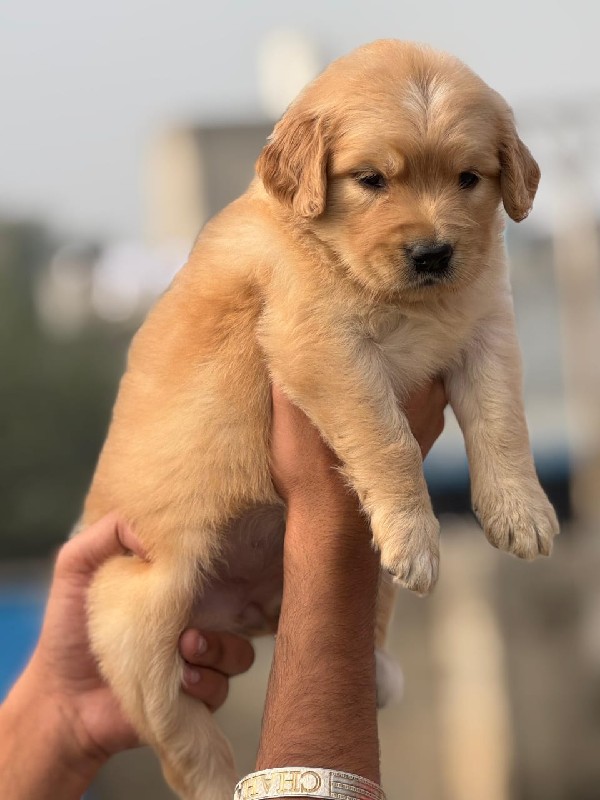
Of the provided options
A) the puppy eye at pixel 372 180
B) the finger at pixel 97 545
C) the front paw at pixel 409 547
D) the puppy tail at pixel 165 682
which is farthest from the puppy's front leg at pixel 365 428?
the finger at pixel 97 545

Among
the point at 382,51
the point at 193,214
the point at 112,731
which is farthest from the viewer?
the point at 193,214

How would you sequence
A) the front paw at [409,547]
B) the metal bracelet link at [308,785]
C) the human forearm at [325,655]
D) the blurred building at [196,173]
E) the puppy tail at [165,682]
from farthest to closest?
the blurred building at [196,173] → the puppy tail at [165,682] → the front paw at [409,547] → the human forearm at [325,655] → the metal bracelet link at [308,785]

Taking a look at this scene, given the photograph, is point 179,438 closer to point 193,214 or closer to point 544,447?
point 193,214

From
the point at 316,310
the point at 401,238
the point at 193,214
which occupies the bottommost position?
the point at 193,214

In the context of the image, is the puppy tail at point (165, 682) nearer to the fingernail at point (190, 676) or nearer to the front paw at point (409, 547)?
the fingernail at point (190, 676)

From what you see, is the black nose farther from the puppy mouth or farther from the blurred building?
the blurred building

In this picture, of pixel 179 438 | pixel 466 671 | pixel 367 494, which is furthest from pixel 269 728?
pixel 466 671
